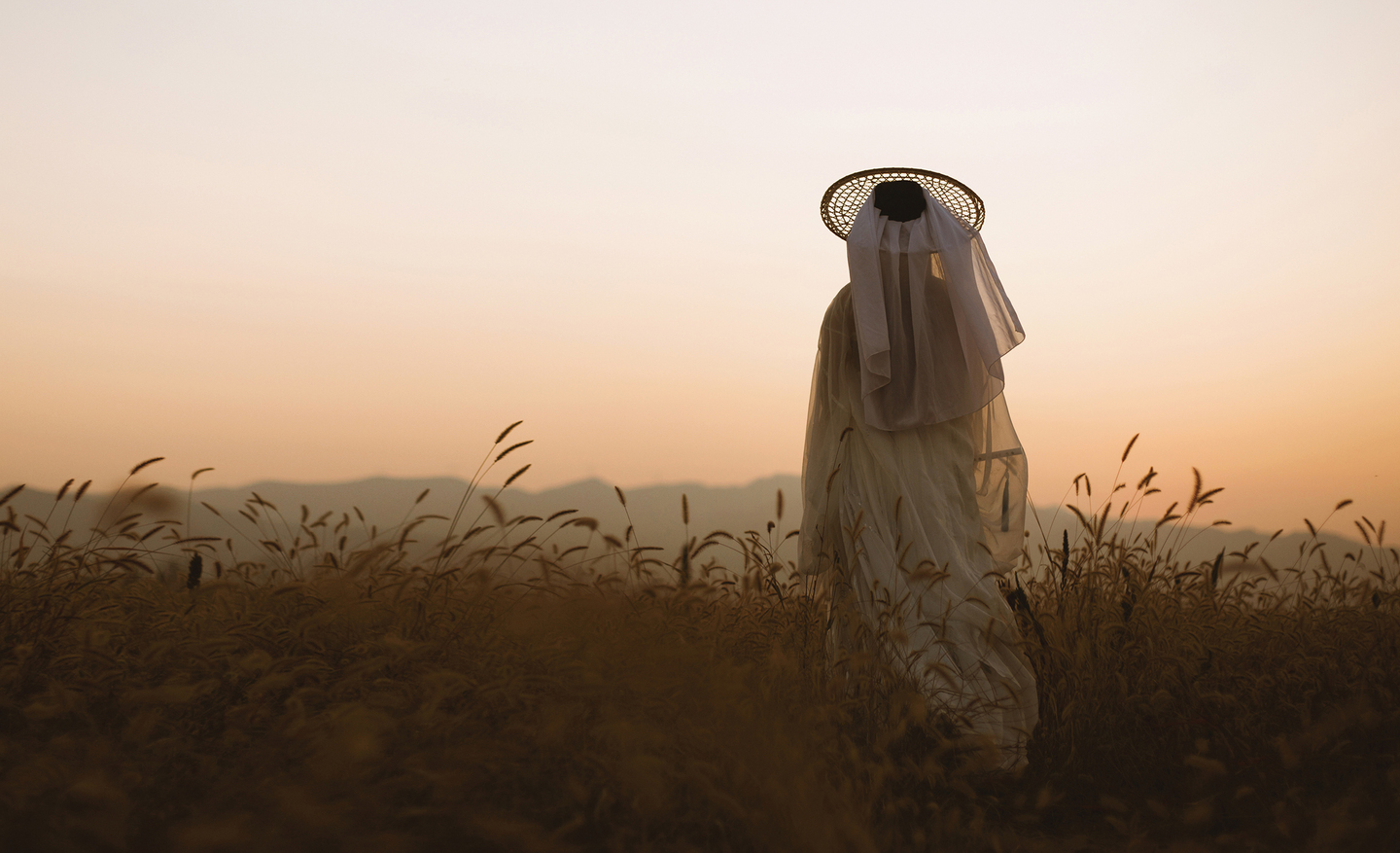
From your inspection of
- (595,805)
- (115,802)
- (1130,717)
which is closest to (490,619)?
(595,805)

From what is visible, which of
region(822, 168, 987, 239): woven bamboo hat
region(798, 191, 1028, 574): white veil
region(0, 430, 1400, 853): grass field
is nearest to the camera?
region(0, 430, 1400, 853): grass field

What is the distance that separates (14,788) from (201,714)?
484 millimetres

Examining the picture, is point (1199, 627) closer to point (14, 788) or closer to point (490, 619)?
point (490, 619)

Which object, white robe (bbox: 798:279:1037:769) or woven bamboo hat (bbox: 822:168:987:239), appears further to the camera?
woven bamboo hat (bbox: 822:168:987:239)

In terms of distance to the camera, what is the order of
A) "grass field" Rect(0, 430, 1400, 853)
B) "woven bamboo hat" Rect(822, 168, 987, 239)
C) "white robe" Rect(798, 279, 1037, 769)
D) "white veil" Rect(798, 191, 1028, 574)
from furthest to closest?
"woven bamboo hat" Rect(822, 168, 987, 239) → "white veil" Rect(798, 191, 1028, 574) → "white robe" Rect(798, 279, 1037, 769) → "grass field" Rect(0, 430, 1400, 853)

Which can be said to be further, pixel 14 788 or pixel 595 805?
pixel 595 805

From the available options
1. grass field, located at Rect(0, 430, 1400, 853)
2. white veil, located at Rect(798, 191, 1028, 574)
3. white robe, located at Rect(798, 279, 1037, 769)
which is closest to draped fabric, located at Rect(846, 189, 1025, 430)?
white veil, located at Rect(798, 191, 1028, 574)

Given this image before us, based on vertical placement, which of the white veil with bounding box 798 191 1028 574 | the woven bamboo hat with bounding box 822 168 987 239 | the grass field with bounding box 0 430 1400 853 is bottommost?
the grass field with bounding box 0 430 1400 853

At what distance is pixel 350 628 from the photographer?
6.00ft

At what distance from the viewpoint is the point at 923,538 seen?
2.57 metres

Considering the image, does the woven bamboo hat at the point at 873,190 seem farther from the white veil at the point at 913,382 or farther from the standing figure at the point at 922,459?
the white veil at the point at 913,382

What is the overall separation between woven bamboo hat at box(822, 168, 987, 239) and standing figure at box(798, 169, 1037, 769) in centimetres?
2

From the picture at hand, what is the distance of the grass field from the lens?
1184mm

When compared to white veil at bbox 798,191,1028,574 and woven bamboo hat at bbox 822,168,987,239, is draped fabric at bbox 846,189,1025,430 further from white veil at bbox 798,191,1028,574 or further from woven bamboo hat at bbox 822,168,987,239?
woven bamboo hat at bbox 822,168,987,239
